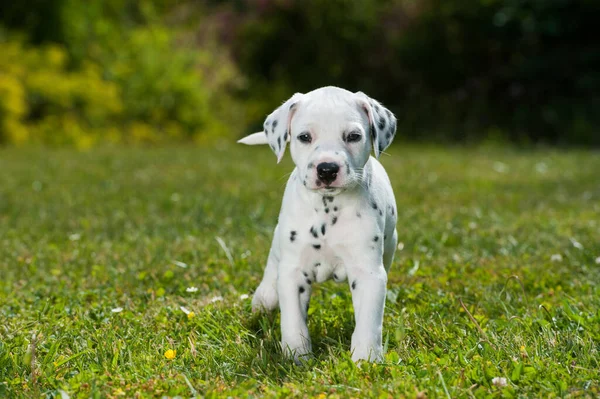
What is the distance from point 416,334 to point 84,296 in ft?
6.30

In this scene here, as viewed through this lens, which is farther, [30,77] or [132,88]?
[132,88]

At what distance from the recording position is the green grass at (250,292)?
285 centimetres

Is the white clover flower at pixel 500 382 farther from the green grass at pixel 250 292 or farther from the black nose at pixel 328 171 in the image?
the black nose at pixel 328 171

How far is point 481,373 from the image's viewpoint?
9.23ft

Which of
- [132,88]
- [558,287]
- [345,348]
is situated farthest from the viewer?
[132,88]

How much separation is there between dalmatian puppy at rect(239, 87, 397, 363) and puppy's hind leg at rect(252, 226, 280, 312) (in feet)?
0.85

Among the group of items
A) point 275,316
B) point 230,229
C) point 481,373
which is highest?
point 481,373

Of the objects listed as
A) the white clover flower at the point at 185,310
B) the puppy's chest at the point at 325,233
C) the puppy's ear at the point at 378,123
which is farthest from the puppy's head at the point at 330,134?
the white clover flower at the point at 185,310

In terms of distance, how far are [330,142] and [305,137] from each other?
0.12 metres

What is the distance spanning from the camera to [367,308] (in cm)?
309

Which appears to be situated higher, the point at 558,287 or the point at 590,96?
the point at 558,287

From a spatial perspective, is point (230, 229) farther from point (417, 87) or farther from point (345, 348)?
point (417, 87)

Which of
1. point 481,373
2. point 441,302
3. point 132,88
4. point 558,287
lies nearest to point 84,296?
point 441,302

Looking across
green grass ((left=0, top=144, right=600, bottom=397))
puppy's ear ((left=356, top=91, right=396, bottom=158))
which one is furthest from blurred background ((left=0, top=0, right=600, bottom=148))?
puppy's ear ((left=356, top=91, right=396, bottom=158))
